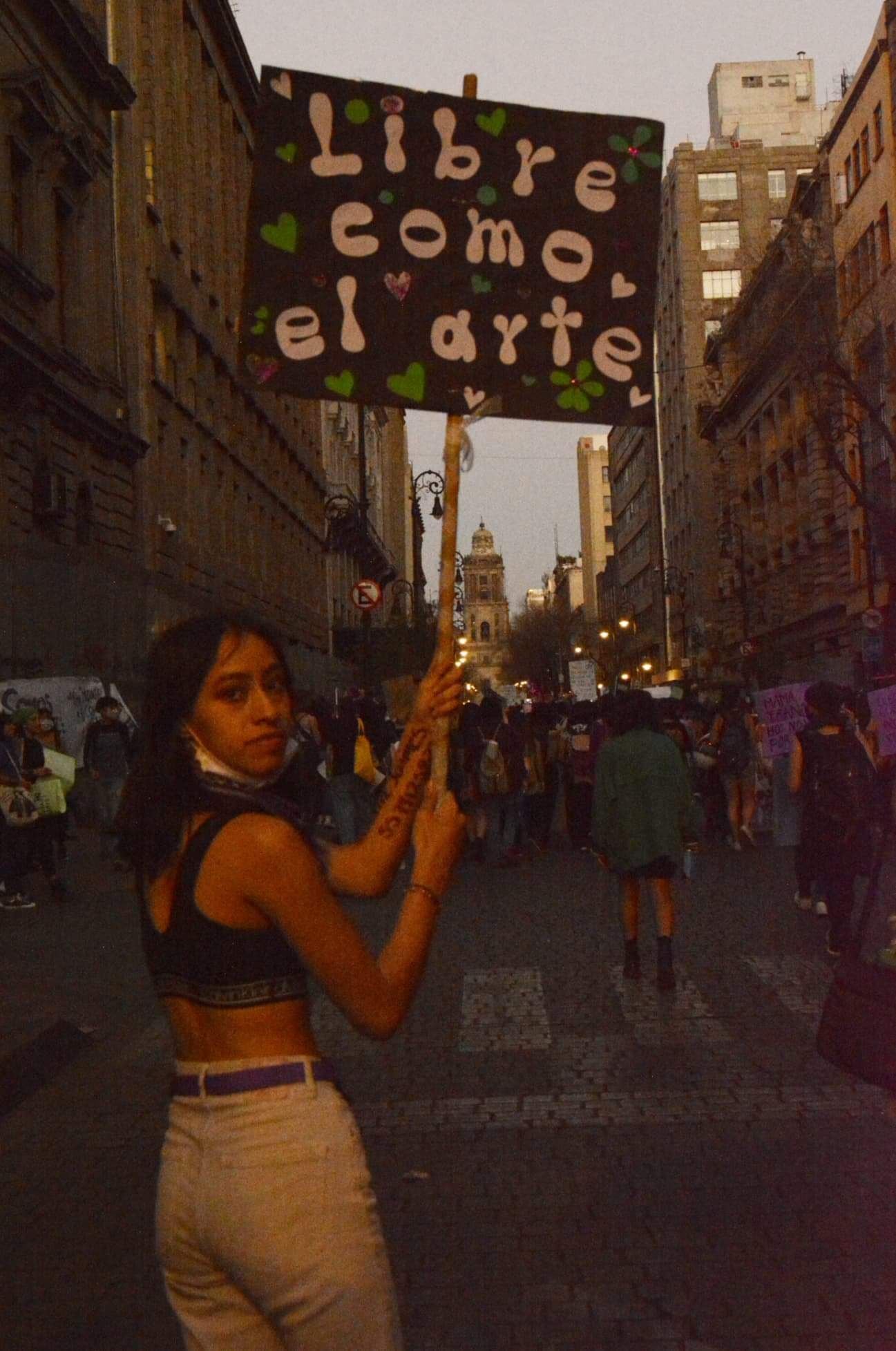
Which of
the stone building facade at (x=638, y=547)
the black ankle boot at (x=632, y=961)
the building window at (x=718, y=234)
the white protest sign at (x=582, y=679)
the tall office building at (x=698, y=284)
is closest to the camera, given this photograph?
the black ankle boot at (x=632, y=961)

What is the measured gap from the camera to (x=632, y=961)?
422 inches

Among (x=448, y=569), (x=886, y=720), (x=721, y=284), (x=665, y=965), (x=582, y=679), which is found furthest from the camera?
(x=721, y=284)

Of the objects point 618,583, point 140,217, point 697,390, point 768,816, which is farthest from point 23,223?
point 618,583

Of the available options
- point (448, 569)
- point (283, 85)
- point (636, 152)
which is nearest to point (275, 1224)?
point (448, 569)

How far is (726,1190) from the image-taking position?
6.04m

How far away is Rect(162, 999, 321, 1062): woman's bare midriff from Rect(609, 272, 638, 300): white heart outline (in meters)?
2.72

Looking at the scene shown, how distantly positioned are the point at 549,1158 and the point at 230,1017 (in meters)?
4.25

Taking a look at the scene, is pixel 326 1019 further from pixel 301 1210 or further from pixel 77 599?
pixel 77 599

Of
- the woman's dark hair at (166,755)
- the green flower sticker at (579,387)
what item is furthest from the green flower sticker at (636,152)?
the woman's dark hair at (166,755)

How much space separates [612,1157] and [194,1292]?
13.6 feet

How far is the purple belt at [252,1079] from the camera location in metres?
2.58

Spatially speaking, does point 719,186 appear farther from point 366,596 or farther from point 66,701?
point 66,701

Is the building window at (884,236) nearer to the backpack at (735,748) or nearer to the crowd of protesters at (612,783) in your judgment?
the crowd of protesters at (612,783)

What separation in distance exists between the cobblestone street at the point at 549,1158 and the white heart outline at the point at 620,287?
280 centimetres
